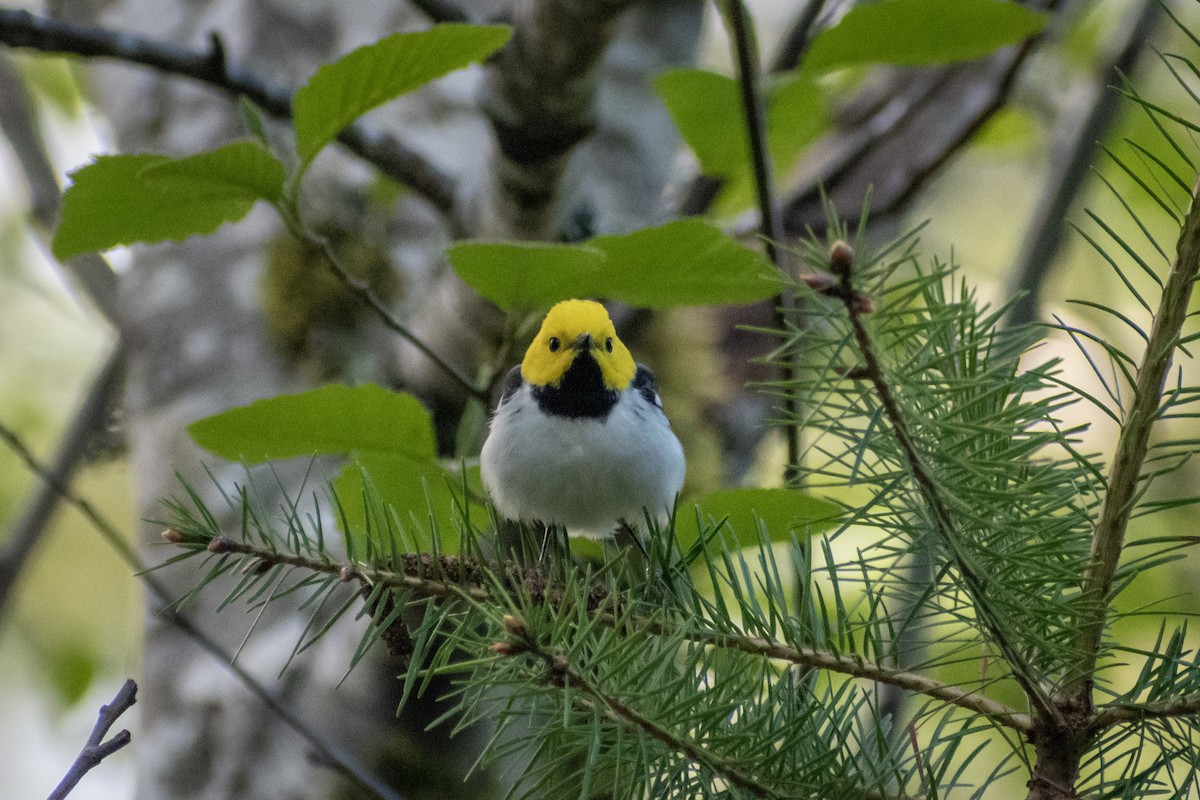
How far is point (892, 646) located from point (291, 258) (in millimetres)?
1662

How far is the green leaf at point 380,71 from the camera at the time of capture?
115cm

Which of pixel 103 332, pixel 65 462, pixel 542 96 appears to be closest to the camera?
pixel 542 96

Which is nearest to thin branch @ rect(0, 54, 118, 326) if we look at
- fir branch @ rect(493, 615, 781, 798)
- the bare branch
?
the bare branch

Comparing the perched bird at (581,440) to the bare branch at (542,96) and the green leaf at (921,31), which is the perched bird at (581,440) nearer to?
the bare branch at (542,96)

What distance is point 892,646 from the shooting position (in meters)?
0.89

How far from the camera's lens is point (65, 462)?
2.65m

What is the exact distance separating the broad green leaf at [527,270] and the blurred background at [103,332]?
1.15m

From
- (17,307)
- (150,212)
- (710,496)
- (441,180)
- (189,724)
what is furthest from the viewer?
(17,307)

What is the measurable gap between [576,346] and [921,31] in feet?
2.30

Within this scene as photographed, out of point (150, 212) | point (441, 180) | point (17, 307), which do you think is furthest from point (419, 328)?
point (17, 307)

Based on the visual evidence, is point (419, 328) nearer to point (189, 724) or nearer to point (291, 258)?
point (291, 258)

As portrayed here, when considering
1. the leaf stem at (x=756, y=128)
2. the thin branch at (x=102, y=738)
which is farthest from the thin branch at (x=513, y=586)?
the leaf stem at (x=756, y=128)

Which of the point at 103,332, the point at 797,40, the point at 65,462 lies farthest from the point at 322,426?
the point at 103,332

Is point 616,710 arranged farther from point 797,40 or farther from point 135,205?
point 797,40
